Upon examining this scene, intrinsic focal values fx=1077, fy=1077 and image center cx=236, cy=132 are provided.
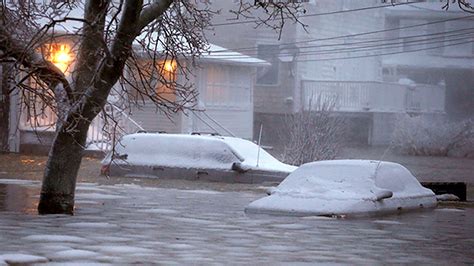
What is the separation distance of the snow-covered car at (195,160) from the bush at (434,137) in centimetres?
1410

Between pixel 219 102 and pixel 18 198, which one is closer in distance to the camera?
pixel 18 198

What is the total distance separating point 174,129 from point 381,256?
25.1 meters

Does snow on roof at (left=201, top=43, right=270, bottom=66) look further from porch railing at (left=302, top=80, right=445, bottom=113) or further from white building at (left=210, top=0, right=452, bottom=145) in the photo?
porch railing at (left=302, top=80, right=445, bottom=113)

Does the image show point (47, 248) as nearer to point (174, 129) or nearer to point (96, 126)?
point (96, 126)

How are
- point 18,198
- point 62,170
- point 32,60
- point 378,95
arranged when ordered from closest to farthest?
point 32,60
point 62,170
point 18,198
point 378,95

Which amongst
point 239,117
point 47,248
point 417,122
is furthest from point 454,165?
point 47,248

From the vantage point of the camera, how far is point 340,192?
1823cm

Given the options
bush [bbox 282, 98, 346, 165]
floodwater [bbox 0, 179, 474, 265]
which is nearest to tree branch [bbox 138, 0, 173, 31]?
floodwater [bbox 0, 179, 474, 265]

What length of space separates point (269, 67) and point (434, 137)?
8.61 metres

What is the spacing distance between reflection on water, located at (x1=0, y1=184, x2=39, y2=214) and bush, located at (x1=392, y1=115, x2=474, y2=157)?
20.6m

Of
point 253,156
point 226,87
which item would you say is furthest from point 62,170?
point 226,87

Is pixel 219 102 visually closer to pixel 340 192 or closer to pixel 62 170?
pixel 340 192

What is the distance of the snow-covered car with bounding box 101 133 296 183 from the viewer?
26625mm

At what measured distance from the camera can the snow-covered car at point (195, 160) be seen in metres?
26.6
